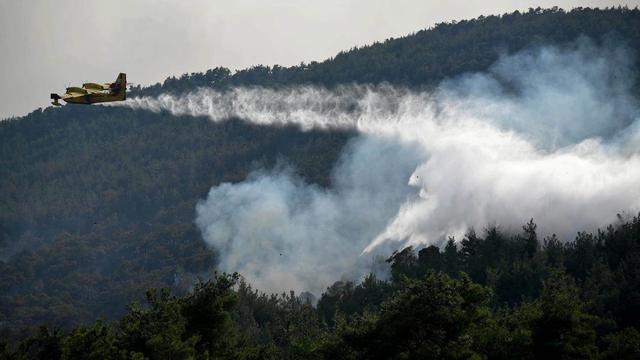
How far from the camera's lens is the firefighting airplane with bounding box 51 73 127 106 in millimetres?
97312

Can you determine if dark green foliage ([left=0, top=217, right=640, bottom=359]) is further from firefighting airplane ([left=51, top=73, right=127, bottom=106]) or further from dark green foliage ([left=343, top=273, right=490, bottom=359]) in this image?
firefighting airplane ([left=51, top=73, right=127, bottom=106])

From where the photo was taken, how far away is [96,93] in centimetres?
9812

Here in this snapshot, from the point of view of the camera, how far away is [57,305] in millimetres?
188125

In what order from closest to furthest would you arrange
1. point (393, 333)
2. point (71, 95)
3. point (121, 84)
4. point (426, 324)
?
point (426, 324), point (393, 333), point (71, 95), point (121, 84)

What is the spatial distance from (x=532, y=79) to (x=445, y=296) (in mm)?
139373

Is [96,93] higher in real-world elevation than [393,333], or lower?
higher

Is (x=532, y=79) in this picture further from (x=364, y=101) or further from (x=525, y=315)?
(x=525, y=315)

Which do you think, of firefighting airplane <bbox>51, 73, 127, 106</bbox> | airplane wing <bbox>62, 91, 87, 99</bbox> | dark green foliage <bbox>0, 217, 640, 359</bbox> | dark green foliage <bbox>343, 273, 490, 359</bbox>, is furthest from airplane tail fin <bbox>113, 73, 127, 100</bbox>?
dark green foliage <bbox>343, 273, 490, 359</bbox>

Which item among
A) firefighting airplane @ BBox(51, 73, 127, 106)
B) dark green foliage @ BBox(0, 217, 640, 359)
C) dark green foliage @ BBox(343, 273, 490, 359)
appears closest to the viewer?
dark green foliage @ BBox(343, 273, 490, 359)

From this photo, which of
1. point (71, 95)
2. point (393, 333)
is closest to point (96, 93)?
point (71, 95)

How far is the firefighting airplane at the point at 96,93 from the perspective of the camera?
97312 mm

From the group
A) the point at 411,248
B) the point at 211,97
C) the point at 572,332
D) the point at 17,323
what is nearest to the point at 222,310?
the point at 572,332

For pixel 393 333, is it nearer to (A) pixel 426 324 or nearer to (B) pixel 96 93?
(A) pixel 426 324

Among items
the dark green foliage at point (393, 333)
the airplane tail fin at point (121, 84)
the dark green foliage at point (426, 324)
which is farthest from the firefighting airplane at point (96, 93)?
the dark green foliage at point (426, 324)
